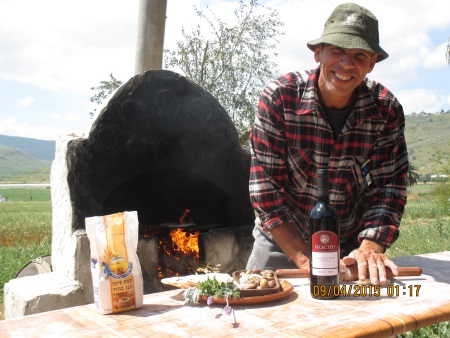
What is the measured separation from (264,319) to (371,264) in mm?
714

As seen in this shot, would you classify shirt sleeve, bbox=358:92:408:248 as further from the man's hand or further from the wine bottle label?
the wine bottle label

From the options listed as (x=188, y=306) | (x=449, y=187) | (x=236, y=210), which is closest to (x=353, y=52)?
(x=188, y=306)

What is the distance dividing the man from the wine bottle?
53 centimetres

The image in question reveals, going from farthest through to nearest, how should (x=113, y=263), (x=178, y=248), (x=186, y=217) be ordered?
(x=186, y=217) < (x=178, y=248) < (x=113, y=263)

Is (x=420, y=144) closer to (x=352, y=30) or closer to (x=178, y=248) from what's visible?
(x=178, y=248)

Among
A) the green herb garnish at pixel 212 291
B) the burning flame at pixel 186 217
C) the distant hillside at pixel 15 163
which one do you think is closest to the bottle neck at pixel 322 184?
the green herb garnish at pixel 212 291

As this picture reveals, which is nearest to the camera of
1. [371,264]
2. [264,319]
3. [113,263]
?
[264,319]

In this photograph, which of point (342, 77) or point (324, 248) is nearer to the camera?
point (324, 248)

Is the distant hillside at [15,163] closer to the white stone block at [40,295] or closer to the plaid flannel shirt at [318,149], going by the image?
the white stone block at [40,295]

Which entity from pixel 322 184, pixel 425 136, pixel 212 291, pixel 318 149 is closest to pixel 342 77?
pixel 318 149

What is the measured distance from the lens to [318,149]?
2.73m

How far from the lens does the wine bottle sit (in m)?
1.97

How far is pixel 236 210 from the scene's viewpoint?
15.5ft

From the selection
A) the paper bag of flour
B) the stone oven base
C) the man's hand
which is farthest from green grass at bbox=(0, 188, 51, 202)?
the paper bag of flour
